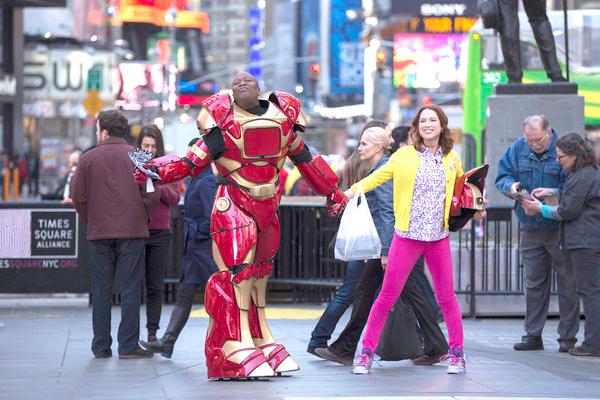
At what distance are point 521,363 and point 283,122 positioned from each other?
2.82 metres

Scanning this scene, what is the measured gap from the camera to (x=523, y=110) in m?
15.2

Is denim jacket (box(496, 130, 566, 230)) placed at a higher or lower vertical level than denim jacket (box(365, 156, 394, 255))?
higher

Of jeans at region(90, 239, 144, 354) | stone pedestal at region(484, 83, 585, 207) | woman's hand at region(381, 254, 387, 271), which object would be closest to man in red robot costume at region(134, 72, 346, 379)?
woman's hand at region(381, 254, 387, 271)

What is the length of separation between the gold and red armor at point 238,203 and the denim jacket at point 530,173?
2.65m

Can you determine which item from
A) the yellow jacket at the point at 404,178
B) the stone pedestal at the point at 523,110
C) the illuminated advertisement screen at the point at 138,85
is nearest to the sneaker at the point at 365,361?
the yellow jacket at the point at 404,178

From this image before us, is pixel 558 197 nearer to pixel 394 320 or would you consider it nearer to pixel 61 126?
pixel 394 320

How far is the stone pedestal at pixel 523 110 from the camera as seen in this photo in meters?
15.0

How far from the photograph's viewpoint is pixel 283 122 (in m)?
9.35

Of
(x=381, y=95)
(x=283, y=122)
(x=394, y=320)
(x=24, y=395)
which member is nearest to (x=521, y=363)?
(x=394, y=320)

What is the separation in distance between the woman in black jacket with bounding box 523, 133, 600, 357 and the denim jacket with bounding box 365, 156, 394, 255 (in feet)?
4.76

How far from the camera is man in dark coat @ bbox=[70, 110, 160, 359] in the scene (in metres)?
10.5

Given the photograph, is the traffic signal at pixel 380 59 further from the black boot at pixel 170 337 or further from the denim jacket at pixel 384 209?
the denim jacket at pixel 384 209

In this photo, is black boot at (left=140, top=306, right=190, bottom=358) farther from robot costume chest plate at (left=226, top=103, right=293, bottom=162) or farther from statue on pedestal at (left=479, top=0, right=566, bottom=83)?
statue on pedestal at (left=479, top=0, right=566, bottom=83)

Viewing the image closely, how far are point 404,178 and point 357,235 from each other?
0.58m
